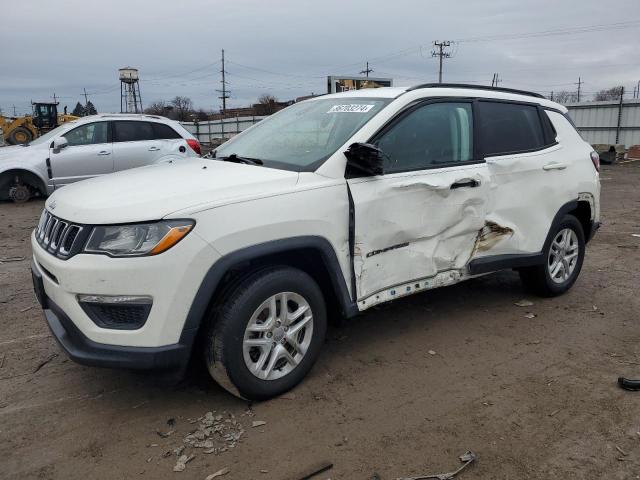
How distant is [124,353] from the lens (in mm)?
2729

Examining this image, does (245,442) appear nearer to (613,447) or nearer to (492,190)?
(613,447)

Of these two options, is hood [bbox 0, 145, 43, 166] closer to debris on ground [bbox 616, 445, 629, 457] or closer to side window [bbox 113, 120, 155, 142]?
side window [bbox 113, 120, 155, 142]

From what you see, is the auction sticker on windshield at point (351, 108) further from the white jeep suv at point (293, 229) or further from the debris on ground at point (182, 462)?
the debris on ground at point (182, 462)

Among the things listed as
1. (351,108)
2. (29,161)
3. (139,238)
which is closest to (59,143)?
(29,161)

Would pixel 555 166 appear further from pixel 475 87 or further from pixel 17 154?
pixel 17 154

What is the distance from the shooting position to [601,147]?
850 inches

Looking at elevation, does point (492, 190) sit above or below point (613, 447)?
above

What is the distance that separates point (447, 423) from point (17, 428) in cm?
240

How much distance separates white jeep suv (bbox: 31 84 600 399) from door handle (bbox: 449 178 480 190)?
12 millimetres

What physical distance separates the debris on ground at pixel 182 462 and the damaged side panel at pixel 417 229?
53.6 inches

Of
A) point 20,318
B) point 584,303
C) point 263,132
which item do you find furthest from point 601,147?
point 20,318

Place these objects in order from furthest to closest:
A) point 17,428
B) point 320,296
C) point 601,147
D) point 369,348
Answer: point 601,147
point 369,348
point 320,296
point 17,428

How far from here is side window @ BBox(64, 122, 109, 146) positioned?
10.4m

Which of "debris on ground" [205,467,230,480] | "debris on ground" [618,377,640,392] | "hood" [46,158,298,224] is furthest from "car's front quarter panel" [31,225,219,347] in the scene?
"debris on ground" [618,377,640,392]
